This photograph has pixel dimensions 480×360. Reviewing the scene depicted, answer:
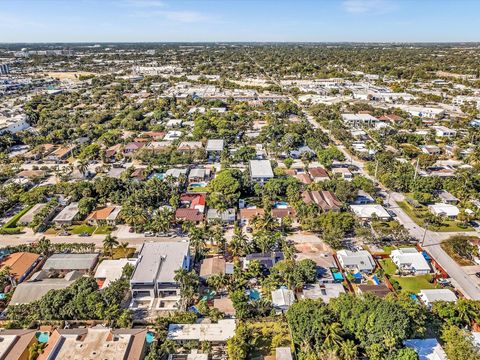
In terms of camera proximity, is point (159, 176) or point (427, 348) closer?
point (427, 348)

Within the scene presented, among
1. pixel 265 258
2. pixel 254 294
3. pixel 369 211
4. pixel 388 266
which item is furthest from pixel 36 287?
pixel 369 211

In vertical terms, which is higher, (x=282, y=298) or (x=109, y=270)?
(x=282, y=298)

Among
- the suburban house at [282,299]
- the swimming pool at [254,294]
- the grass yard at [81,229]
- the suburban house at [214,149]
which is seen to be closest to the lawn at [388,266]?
the suburban house at [282,299]

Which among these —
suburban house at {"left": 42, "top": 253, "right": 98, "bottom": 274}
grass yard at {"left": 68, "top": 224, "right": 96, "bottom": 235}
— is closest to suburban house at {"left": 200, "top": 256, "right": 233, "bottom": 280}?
suburban house at {"left": 42, "top": 253, "right": 98, "bottom": 274}

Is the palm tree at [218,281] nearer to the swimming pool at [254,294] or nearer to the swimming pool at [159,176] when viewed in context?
the swimming pool at [254,294]

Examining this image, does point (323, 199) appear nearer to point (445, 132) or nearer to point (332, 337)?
point (332, 337)

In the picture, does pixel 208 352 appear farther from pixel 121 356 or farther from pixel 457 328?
pixel 457 328
